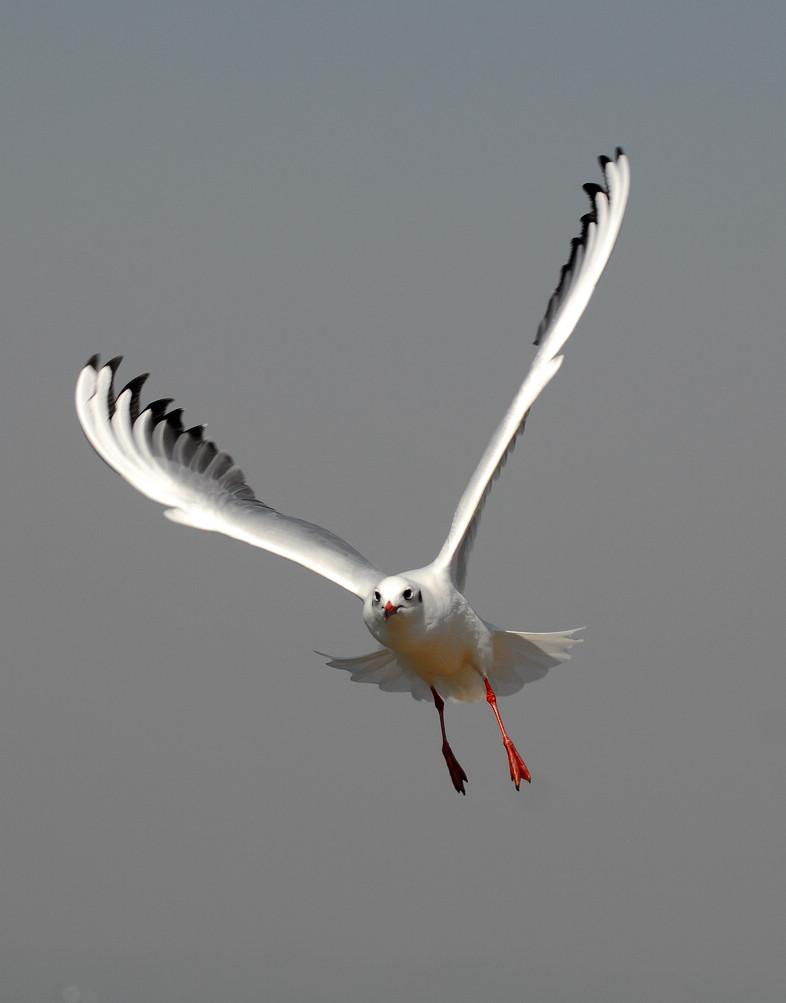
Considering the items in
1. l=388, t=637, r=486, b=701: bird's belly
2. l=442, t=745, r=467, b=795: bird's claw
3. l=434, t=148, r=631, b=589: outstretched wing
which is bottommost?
l=442, t=745, r=467, b=795: bird's claw

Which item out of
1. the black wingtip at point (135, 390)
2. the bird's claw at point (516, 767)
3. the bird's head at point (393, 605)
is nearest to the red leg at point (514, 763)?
the bird's claw at point (516, 767)

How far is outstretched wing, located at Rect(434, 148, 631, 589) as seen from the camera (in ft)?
37.6

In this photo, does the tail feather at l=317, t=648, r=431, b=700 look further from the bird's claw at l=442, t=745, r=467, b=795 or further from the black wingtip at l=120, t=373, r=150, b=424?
the black wingtip at l=120, t=373, r=150, b=424

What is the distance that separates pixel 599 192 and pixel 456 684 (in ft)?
15.4

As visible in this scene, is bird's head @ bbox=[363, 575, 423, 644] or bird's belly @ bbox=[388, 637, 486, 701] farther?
bird's belly @ bbox=[388, 637, 486, 701]

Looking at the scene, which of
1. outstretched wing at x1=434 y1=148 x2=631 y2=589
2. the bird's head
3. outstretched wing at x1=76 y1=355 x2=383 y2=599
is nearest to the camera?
the bird's head

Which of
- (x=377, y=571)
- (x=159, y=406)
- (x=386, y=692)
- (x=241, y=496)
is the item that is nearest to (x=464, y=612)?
(x=377, y=571)

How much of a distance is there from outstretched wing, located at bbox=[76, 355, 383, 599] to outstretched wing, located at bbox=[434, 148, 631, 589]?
1059 millimetres

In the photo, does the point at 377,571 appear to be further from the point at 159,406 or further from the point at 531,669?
the point at 159,406

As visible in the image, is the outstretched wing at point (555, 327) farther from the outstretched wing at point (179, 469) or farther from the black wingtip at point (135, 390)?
the black wingtip at point (135, 390)

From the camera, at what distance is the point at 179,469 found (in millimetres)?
13258

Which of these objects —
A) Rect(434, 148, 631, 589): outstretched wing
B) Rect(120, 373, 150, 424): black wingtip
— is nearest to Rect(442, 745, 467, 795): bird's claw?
Rect(434, 148, 631, 589): outstretched wing

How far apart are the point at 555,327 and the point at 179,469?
3666 mm

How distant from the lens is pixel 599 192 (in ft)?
43.8
